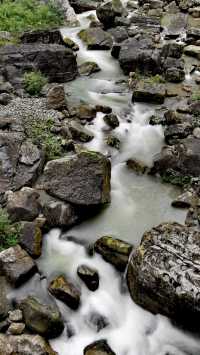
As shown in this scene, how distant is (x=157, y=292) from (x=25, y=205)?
2.77m

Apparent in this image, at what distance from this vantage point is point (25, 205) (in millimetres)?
7461

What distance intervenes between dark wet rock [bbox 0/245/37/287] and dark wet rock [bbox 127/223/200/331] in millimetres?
1498

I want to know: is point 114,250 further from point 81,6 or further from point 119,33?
point 81,6

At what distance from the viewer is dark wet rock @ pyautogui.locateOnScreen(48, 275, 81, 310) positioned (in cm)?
631

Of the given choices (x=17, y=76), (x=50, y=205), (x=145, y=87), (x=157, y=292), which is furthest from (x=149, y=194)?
(x=17, y=76)

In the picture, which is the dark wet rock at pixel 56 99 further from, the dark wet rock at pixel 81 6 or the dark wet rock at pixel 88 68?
the dark wet rock at pixel 81 6

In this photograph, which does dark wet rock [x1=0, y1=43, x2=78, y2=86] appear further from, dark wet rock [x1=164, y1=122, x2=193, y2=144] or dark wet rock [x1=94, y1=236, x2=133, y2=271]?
dark wet rock [x1=94, y1=236, x2=133, y2=271]

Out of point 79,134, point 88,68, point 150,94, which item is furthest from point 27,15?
point 79,134

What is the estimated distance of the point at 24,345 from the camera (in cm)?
566

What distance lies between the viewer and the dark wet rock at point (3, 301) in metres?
6.04

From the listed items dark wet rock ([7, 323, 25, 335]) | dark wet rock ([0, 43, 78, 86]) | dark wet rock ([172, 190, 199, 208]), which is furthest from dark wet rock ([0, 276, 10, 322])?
dark wet rock ([0, 43, 78, 86])

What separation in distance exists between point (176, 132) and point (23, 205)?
12.8ft

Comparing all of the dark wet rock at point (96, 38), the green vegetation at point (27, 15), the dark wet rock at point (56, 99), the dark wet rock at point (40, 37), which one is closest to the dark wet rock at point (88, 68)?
the dark wet rock at point (40, 37)

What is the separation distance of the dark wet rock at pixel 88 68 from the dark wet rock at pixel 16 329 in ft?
27.6
